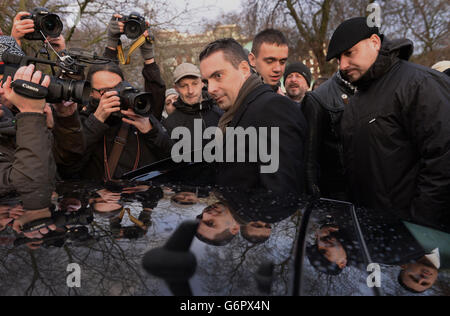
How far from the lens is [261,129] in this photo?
191cm

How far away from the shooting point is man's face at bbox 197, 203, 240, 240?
1169 millimetres

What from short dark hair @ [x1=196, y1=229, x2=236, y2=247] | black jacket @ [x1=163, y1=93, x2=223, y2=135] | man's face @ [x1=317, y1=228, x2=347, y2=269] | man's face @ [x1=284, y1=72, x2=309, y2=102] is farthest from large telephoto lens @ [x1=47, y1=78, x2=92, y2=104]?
man's face @ [x1=284, y1=72, x2=309, y2=102]

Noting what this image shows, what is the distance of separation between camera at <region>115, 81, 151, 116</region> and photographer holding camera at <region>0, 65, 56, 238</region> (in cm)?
83

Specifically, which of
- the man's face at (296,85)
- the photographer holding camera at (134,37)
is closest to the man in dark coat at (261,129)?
the photographer holding camera at (134,37)

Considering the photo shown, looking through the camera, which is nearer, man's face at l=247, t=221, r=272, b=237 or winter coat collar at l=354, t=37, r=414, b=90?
man's face at l=247, t=221, r=272, b=237

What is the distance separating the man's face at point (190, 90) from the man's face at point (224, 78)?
5.35 feet

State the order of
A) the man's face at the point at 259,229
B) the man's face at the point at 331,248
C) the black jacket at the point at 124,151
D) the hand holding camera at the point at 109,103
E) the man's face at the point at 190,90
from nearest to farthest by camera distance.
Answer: the man's face at the point at 331,248, the man's face at the point at 259,229, the hand holding camera at the point at 109,103, the black jacket at the point at 124,151, the man's face at the point at 190,90

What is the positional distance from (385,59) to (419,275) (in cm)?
163

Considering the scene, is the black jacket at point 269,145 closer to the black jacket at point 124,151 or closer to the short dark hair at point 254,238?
the short dark hair at point 254,238

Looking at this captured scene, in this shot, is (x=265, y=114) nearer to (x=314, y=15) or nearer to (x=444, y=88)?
(x=444, y=88)

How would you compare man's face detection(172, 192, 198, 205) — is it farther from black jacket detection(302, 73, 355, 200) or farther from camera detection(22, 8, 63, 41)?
camera detection(22, 8, 63, 41)

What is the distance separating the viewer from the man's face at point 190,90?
3.93 m
